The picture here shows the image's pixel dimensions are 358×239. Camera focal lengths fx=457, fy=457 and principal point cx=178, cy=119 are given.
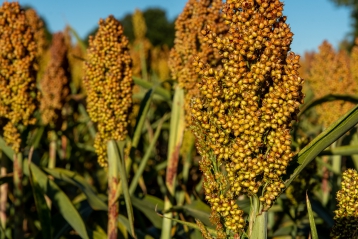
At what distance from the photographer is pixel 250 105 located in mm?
1549

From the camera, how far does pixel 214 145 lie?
160 centimetres

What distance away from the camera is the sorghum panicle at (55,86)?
14.8 feet

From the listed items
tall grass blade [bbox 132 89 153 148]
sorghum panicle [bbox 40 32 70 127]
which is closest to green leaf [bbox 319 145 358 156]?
tall grass blade [bbox 132 89 153 148]

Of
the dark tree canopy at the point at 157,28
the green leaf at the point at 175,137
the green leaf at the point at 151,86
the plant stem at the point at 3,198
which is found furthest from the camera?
the dark tree canopy at the point at 157,28

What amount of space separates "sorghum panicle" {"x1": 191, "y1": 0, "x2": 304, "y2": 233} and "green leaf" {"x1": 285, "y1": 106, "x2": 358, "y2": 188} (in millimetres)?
96

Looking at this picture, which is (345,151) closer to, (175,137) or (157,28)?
(175,137)

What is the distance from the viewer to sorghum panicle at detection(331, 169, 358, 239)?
1671 mm

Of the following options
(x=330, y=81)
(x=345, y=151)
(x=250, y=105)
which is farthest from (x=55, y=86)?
(x=250, y=105)

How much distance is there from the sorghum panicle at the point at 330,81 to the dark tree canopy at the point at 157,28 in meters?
53.5

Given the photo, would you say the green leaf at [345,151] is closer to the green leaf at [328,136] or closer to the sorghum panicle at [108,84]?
the green leaf at [328,136]

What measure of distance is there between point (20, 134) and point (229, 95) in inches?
69.9

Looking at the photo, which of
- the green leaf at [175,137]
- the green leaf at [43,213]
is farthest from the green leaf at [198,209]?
the green leaf at [43,213]

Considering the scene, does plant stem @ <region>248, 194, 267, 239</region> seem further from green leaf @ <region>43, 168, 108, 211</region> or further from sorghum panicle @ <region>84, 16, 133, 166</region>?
green leaf @ <region>43, 168, 108, 211</region>

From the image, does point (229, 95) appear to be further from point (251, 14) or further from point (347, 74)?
point (347, 74)
